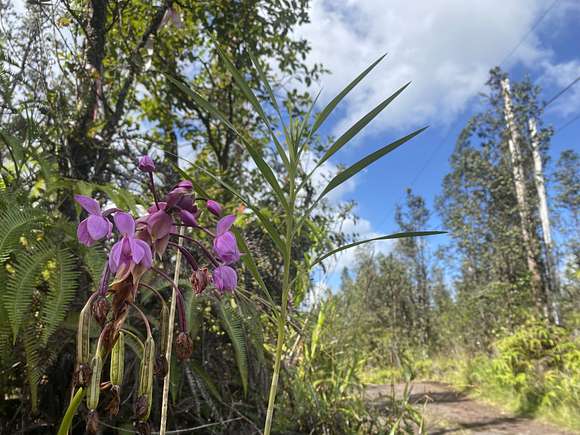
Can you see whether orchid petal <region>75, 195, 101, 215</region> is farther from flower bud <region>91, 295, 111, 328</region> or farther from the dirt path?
the dirt path

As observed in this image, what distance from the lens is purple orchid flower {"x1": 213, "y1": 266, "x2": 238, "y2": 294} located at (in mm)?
552

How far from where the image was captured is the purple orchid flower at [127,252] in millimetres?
462

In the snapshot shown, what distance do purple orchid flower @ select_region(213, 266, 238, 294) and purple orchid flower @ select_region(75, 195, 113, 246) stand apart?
0.49ft

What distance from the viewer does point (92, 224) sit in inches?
19.5

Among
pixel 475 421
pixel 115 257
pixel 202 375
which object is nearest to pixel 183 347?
→ pixel 115 257

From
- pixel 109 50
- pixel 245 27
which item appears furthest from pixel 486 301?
pixel 109 50

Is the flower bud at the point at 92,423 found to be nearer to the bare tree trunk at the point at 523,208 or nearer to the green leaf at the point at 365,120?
the green leaf at the point at 365,120

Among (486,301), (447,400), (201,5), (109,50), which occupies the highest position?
(201,5)

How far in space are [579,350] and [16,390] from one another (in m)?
7.04

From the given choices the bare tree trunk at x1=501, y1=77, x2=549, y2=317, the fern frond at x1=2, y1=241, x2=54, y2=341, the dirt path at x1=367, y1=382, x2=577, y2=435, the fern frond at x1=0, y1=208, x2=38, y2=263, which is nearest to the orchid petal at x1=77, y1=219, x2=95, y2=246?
the fern frond at x1=2, y1=241, x2=54, y2=341

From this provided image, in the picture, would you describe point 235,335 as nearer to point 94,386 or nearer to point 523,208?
point 94,386

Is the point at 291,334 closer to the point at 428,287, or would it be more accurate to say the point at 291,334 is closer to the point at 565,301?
the point at 565,301

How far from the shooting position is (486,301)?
11.4 m

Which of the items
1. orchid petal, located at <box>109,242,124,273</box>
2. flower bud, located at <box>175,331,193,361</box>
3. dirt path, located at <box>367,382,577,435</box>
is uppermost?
orchid petal, located at <box>109,242,124,273</box>
